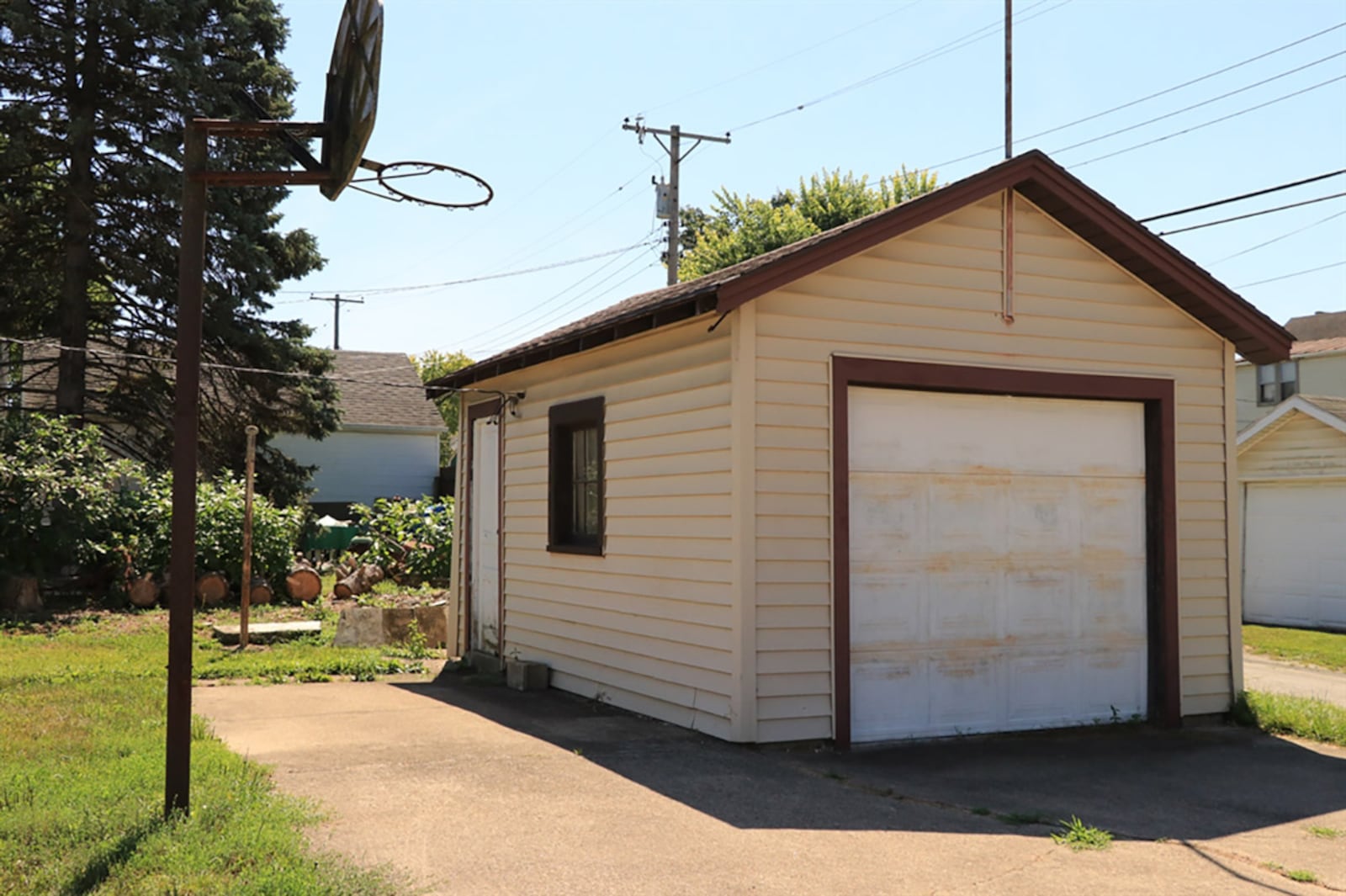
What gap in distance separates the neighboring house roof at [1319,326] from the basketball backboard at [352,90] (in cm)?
3582

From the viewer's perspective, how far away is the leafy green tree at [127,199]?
21.7 meters

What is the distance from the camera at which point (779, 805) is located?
6.85 m

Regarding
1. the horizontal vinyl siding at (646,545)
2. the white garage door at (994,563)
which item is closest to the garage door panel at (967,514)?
the white garage door at (994,563)

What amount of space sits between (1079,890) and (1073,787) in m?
2.34

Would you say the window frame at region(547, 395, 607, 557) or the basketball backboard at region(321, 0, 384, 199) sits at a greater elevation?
the basketball backboard at region(321, 0, 384, 199)

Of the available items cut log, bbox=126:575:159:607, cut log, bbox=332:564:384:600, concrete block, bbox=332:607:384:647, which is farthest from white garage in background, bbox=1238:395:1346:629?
cut log, bbox=126:575:159:607

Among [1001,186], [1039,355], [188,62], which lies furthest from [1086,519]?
[188,62]

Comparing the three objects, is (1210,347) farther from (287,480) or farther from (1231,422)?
(287,480)

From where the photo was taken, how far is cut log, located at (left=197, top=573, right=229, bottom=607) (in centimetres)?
1841

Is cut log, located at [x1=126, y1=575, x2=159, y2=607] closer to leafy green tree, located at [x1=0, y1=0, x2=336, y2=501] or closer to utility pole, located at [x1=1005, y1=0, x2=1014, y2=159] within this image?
leafy green tree, located at [x1=0, y1=0, x2=336, y2=501]

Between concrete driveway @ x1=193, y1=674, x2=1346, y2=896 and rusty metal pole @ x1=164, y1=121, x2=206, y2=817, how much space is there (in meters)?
0.80

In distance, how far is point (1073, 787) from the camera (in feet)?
25.0

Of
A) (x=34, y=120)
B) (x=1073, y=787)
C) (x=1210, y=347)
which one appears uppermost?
(x=34, y=120)

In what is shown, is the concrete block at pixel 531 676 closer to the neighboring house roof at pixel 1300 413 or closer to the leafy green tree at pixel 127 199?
the leafy green tree at pixel 127 199
